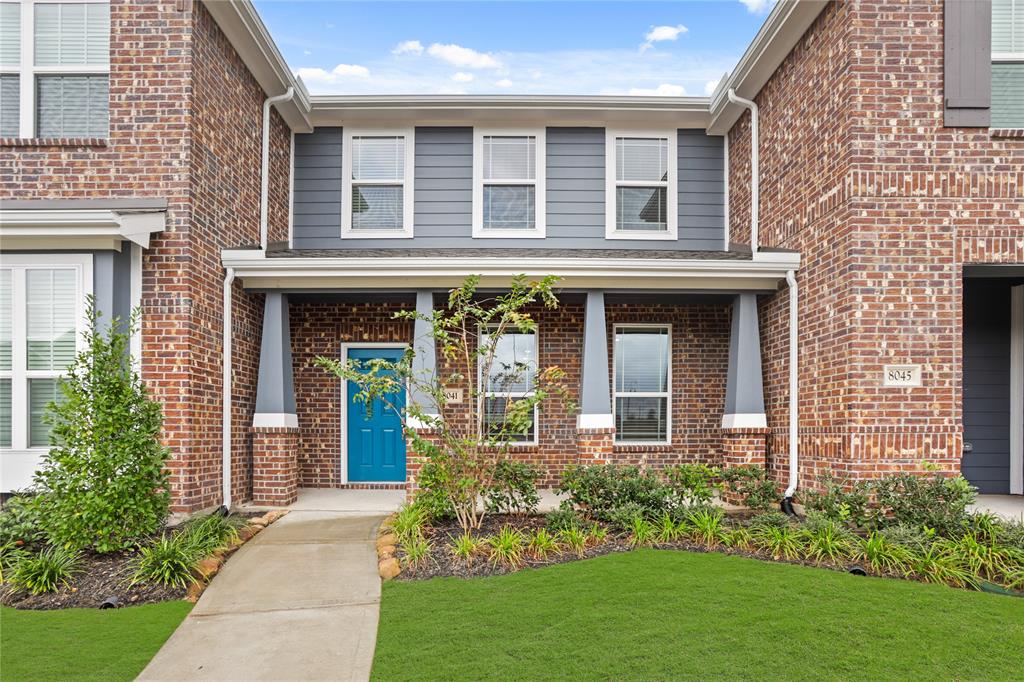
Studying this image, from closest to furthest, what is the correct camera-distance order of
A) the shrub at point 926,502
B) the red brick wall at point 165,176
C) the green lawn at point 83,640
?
the green lawn at point 83,640
the shrub at point 926,502
the red brick wall at point 165,176

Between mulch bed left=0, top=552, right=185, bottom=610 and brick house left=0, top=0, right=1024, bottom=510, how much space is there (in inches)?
66.5

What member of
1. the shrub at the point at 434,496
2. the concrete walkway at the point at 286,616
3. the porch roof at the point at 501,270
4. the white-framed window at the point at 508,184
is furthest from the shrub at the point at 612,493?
the white-framed window at the point at 508,184

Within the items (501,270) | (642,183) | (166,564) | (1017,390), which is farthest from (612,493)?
(1017,390)

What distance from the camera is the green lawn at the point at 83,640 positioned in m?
4.45

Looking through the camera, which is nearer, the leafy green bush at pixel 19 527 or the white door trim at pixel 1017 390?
the leafy green bush at pixel 19 527

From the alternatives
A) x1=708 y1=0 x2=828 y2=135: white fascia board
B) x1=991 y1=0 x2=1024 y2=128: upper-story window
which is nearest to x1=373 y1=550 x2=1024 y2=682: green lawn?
x1=991 y1=0 x2=1024 y2=128: upper-story window

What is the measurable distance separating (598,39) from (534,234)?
734cm

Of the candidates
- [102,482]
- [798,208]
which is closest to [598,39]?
[798,208]

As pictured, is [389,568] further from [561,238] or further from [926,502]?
[561,238]

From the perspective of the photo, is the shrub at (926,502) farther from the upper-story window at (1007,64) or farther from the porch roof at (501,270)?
the upper-story window at (1007,64)

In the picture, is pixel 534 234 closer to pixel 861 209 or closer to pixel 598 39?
pixel 861 209

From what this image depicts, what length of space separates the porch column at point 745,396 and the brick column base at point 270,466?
5.55m

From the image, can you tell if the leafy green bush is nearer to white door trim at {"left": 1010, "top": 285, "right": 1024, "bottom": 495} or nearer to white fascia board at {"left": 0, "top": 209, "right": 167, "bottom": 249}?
white fascia board at {"left": 0, "top": 209, "right": 167, "bottom": 249}

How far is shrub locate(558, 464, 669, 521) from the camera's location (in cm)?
712
